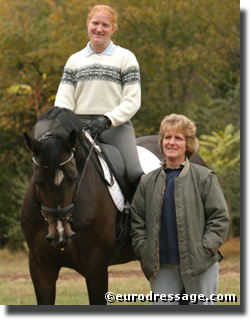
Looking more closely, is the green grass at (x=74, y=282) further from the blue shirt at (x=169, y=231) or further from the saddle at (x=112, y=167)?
the blue shirt at (x=169, y=231)

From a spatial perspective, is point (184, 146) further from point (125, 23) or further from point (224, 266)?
point (125, 23)

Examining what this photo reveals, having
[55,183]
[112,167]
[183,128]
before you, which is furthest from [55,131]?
[183,128]

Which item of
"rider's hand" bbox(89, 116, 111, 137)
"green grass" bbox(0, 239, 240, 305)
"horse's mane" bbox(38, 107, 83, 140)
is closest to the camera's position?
"horse's mane" bbox(38, 107, 83, 140)

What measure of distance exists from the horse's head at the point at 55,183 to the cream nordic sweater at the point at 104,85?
1.05 m

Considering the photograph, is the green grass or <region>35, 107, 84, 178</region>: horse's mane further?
the green grass

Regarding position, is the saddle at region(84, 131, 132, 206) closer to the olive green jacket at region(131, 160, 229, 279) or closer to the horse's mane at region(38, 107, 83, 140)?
the horse's mane at region(38, 107, 83, 140)

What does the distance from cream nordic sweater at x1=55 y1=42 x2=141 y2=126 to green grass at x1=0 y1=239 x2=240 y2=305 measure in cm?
313

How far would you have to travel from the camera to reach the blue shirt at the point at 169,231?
4516mm

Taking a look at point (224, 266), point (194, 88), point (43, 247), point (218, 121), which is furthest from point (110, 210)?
point (194, 88)

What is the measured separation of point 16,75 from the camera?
21.8 meters

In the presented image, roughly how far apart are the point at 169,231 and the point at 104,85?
1.73 meters

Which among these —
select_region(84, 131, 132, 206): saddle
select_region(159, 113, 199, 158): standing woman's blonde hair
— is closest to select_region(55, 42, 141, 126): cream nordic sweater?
select_region(84, 131, 132, 206): saddle

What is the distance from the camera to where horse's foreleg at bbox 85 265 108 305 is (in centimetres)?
508

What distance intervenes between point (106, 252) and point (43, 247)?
59 cm
